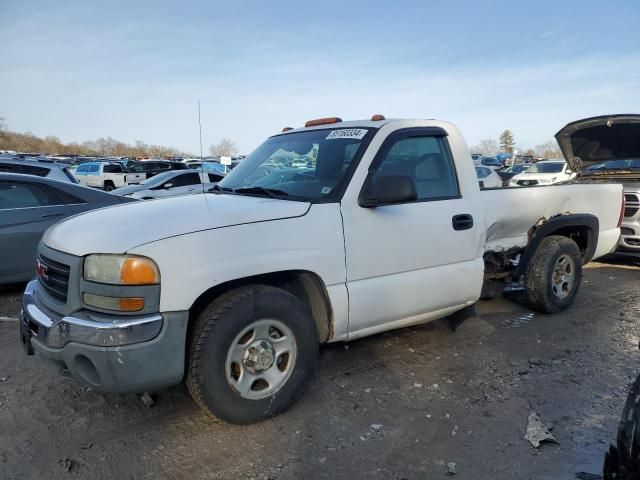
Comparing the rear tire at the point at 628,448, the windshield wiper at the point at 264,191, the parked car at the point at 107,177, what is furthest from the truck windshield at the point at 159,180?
the rear tire at the point at 628,448

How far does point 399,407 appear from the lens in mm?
3279

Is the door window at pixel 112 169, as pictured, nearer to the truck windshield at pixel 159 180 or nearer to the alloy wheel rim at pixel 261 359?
the truck windshield at pixel 159 180

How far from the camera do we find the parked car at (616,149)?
6.73 m

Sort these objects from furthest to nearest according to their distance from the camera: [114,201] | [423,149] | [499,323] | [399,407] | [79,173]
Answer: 1. [79,173]
2. [114,201]
3. [499,323]
4. [423,149]
5. [399,407]

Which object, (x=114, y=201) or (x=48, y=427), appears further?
(x=114, y=201)

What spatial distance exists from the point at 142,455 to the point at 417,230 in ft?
7.54

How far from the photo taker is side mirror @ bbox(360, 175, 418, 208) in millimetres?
A: 3223

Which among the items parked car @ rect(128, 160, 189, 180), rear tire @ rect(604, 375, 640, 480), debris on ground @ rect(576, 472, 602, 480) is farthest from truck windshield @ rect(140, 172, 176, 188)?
rear tire @ rect(604, 375, 640, 480)

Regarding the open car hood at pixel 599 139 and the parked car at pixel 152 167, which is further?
the parked car at pixel 152 167

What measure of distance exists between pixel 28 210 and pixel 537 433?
5.62m

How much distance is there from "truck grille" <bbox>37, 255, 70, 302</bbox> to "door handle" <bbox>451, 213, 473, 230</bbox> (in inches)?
107

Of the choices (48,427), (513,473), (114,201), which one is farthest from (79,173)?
(513,473)

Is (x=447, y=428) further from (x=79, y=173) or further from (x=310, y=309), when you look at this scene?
(x=79, y=173)

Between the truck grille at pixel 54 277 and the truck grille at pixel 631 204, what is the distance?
740 centimetres
